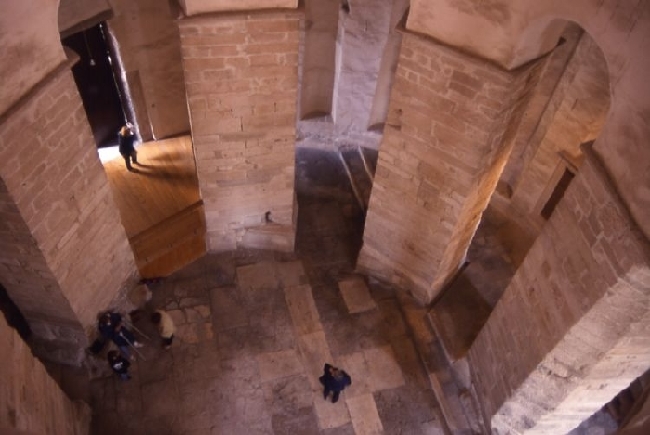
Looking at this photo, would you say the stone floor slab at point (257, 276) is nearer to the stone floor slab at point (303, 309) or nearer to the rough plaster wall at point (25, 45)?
the stone floor slab at point (303, 309)

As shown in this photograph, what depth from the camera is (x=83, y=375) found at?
245 inches

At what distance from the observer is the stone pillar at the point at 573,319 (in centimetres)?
405

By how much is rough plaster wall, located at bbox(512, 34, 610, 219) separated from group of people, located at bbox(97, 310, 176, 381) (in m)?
5.33

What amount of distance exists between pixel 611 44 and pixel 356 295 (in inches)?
174

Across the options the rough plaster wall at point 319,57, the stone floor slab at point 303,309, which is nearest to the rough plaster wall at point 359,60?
the rough plaster wall at point 319,57

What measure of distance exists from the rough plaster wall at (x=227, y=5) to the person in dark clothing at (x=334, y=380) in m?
3.90

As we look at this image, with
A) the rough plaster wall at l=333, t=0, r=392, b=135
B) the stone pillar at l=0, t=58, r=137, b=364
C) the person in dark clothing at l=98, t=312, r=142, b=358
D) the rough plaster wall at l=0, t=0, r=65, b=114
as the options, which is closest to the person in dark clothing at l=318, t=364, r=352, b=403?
the person in dark clothing at l=98, t=312, r=142, b=358

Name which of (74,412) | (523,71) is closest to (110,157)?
(74,412)

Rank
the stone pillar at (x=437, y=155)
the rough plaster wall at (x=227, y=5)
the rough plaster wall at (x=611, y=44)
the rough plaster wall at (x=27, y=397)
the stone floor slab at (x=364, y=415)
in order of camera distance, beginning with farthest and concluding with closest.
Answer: the stone floor slab at (x=364, y=415), the rough plaster wall at (x=227, y=5), the stone pillar at (x=437, y=155), the rough plaster wall at (x=27, y=397), the rough plaster wall at (x=611, y=44)

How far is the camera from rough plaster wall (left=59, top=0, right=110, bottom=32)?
7.16m

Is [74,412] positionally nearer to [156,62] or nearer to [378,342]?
[378,342]

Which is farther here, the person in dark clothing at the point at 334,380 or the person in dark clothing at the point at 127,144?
the person in dark clothing at the point at 127,144

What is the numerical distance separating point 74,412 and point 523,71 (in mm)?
5501

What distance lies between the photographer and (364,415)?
20.5ft
